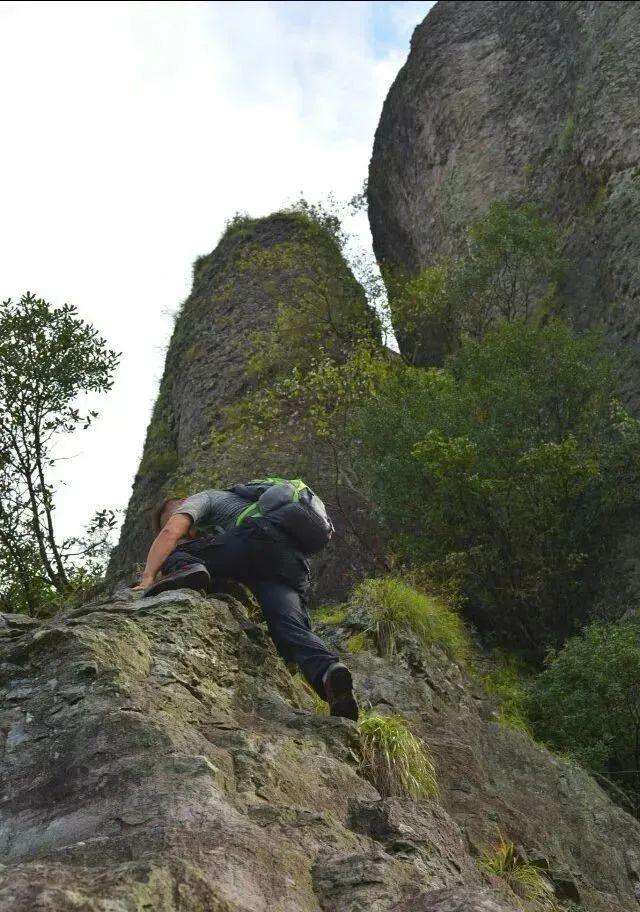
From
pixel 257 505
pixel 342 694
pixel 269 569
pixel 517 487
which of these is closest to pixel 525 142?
pixel 517 487

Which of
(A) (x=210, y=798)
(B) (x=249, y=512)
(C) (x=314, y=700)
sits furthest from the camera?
Result: (C) (x=314, y=700)

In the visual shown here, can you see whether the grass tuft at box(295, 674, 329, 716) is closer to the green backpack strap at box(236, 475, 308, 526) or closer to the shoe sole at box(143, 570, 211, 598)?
the shoe sole at box(143, 570, 211, 598)

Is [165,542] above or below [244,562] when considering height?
above

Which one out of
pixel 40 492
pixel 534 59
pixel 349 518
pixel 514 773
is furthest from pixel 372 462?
pixel 534 59

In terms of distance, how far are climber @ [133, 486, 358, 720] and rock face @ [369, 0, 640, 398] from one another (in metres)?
10.6

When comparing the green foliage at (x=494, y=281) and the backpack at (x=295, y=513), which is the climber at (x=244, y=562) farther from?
the green foliage at (x=494, y=281)

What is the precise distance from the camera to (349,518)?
62.3 feet

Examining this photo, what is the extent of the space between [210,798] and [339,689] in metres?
2.42

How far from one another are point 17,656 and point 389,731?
2.89 meters

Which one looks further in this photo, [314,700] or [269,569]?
[314,700]

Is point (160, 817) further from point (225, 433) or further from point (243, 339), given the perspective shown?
point (243, 339)

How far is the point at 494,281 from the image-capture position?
2377cm

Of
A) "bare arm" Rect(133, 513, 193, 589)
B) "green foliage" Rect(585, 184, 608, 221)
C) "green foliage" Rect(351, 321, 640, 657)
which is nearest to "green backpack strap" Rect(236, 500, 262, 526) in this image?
"bare arm" Rect(133, 513, 193, 589)

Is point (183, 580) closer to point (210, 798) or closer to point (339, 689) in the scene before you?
point (339, 689)
